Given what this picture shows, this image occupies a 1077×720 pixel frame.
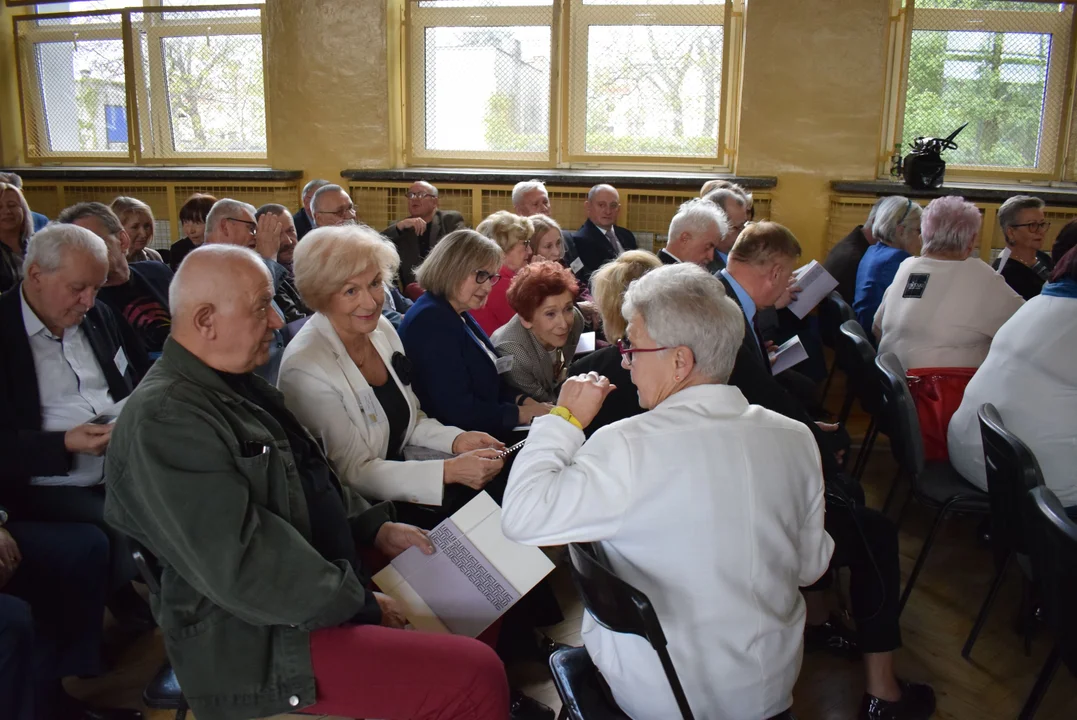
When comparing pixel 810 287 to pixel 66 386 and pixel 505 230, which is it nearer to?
pixel 505 230

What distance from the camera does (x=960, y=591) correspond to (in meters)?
2.96

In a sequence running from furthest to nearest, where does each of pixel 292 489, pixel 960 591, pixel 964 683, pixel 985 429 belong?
pixel 960 591, pixel 964 683, pixel 985 429, pixel 292 489

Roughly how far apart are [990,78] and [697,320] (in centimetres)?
568

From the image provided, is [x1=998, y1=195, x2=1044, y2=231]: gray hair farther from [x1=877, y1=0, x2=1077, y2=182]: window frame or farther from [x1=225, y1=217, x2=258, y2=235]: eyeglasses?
[x1=225, y1=217, x2=258, y2=235]: eyeglasses

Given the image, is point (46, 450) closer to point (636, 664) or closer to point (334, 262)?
point (334, 262)

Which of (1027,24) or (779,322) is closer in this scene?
(779,322)

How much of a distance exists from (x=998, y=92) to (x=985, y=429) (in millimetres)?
4835

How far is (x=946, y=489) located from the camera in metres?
2.70

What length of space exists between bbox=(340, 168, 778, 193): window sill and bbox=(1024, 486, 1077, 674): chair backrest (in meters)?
4.14

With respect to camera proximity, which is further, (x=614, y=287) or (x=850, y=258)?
(x=850, y=258)

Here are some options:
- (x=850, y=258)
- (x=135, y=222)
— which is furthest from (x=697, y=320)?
(x=850, y=258)

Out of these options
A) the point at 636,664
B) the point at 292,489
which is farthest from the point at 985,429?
the point at 292,489

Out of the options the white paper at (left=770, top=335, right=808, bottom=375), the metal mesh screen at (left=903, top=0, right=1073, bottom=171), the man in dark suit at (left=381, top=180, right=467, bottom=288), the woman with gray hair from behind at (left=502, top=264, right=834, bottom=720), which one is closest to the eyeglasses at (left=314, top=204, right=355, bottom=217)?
the man in dark suit at (left=381, top=180, right=467, bottom=288)

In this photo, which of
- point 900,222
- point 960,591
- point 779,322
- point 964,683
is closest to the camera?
point 964,683
